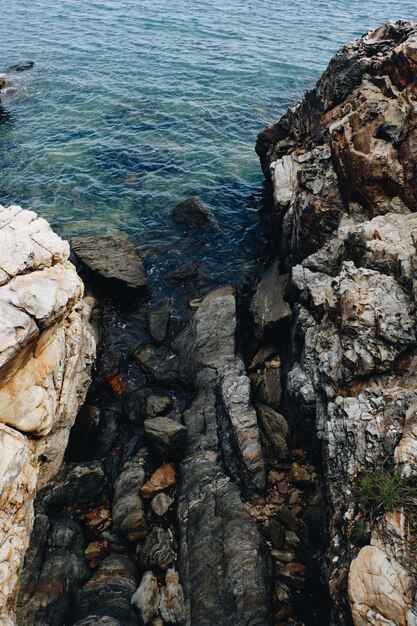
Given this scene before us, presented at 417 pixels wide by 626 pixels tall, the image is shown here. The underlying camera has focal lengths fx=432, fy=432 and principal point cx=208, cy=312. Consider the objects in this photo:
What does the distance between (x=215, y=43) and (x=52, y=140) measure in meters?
29.0

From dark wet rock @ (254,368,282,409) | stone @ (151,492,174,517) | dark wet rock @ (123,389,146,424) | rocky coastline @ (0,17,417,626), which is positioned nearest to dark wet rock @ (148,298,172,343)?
rocky coastline @ (0,17,417,626)

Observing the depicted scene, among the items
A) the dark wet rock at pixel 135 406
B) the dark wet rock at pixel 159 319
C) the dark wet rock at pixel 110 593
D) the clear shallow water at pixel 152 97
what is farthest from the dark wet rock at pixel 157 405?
the clear shallow water at pixel 152 97

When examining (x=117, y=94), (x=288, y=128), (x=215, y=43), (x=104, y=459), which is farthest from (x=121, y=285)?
(x=215, y=43)

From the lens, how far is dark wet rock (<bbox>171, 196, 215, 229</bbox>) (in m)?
28.2

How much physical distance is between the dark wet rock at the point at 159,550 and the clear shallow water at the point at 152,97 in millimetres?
16147

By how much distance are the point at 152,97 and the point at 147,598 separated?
139 ft

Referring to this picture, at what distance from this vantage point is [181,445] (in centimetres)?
1641

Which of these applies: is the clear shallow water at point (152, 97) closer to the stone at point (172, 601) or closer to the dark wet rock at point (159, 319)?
the dark wet rock at point (159, 319)

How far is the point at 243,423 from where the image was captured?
15953 mm

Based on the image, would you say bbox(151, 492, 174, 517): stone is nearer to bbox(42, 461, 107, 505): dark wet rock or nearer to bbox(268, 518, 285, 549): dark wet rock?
bbox(42, 461, 107, 505): dark wet rock

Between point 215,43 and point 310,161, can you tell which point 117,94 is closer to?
point 215,43

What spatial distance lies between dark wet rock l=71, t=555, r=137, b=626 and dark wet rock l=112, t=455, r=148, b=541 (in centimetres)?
88

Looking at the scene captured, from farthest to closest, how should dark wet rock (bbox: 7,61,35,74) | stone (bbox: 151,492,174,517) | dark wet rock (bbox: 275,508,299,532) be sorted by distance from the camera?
dark wet rock (bbox: 7,61,35,74) → stone (bbox: 151,492,174,517) → dark wet rock (bbox: 275,508,299,532)

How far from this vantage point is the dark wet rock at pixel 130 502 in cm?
1428
